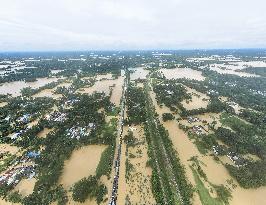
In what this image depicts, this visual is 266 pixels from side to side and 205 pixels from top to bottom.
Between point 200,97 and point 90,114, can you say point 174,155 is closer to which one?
point 90,114

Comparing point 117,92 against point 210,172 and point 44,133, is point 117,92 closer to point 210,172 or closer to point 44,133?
point 44,133

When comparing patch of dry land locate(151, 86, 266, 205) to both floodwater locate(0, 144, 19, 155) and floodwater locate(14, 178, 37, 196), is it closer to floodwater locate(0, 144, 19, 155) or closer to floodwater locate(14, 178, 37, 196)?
floodwater locate(14, 178, 37, 196)

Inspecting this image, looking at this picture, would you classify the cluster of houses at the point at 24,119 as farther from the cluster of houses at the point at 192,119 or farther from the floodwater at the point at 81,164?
the cluster of houses at the point at 192,119

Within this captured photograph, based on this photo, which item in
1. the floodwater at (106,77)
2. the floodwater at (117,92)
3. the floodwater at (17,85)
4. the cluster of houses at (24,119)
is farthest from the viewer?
the floodwater at (106,77)

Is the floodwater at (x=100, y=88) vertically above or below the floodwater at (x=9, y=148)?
below

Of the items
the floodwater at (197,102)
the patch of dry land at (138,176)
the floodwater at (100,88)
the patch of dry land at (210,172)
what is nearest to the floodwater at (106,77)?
the floodwater at (100,88)

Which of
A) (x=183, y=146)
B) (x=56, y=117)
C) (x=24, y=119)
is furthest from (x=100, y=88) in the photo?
(x=183, y=146)

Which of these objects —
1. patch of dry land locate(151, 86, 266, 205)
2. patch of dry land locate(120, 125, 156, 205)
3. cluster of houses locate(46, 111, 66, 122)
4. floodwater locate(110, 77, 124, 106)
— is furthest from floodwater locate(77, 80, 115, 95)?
patch of dry land locate(120, 125, 156, 205)
